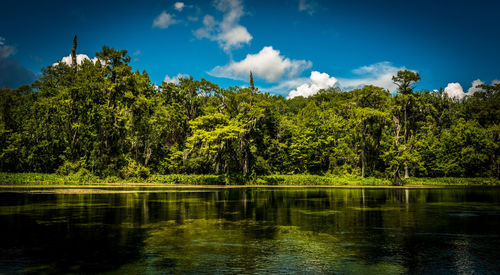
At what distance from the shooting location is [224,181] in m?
53.9

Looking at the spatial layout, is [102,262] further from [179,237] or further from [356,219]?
[356,219]

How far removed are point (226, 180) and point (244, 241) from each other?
41.4 meters

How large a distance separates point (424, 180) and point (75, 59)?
66684mm

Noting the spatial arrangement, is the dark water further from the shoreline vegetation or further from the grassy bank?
the grassy bank

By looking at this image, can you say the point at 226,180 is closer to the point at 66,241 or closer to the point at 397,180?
the point at 397,180

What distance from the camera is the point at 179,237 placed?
44.4 ft

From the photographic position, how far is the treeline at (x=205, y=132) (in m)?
55.8

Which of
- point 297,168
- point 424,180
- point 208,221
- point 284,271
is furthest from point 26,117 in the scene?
point 424,180

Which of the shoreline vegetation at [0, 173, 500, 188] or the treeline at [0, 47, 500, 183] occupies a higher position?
the treeline at [0, 47, 500, 183]

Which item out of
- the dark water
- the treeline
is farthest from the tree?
the dark water

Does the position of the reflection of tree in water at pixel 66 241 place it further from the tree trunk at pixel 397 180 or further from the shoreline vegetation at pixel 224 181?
the tree trunk at pixel 397 180

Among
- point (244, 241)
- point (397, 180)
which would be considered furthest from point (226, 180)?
point (244, 241)

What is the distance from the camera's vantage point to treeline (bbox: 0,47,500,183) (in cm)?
5578

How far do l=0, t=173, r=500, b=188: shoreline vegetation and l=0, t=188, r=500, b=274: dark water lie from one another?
30.0 meters
